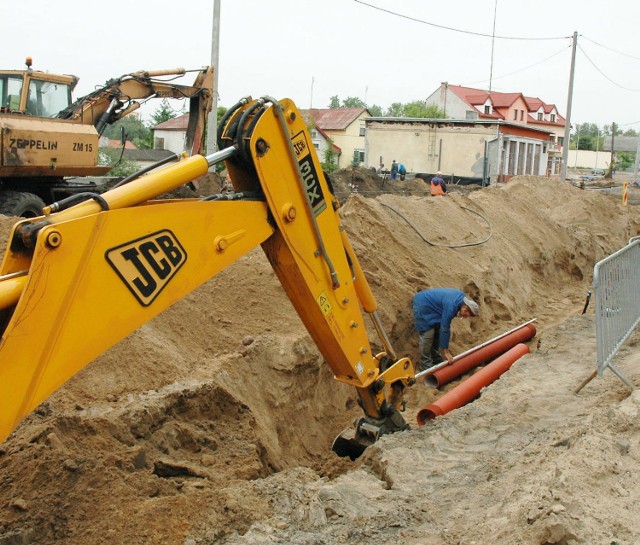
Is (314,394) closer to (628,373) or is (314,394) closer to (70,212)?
(628,373)

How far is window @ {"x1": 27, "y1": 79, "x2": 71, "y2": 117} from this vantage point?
1310cm

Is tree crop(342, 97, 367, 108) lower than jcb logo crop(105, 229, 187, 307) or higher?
higher

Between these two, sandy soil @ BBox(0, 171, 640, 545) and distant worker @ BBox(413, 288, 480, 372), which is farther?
distant worker @ BBox(413, 288, 480, 372)

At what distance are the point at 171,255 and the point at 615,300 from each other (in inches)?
226

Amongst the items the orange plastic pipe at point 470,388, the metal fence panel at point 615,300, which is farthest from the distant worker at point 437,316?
the metal fence panel at point 615,300

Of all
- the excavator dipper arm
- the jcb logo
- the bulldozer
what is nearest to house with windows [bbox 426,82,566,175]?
the excavator dipper arm

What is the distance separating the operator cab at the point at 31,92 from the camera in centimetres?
1288

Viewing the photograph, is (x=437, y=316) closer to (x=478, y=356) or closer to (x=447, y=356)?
(x=447, y=356)

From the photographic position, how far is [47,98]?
13422mm

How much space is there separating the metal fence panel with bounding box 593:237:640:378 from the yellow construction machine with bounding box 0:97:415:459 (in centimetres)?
267

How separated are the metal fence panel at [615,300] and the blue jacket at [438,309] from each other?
2015 millimetres

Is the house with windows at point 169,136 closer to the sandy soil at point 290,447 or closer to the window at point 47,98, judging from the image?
the window at point 47,98

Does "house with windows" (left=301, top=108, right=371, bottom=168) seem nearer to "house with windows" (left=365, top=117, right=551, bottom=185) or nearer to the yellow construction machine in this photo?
"house with windows" (left=365, top=117, right=551, bottom=185)

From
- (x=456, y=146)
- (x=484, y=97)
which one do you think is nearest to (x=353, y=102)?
(x=484, y=97)
